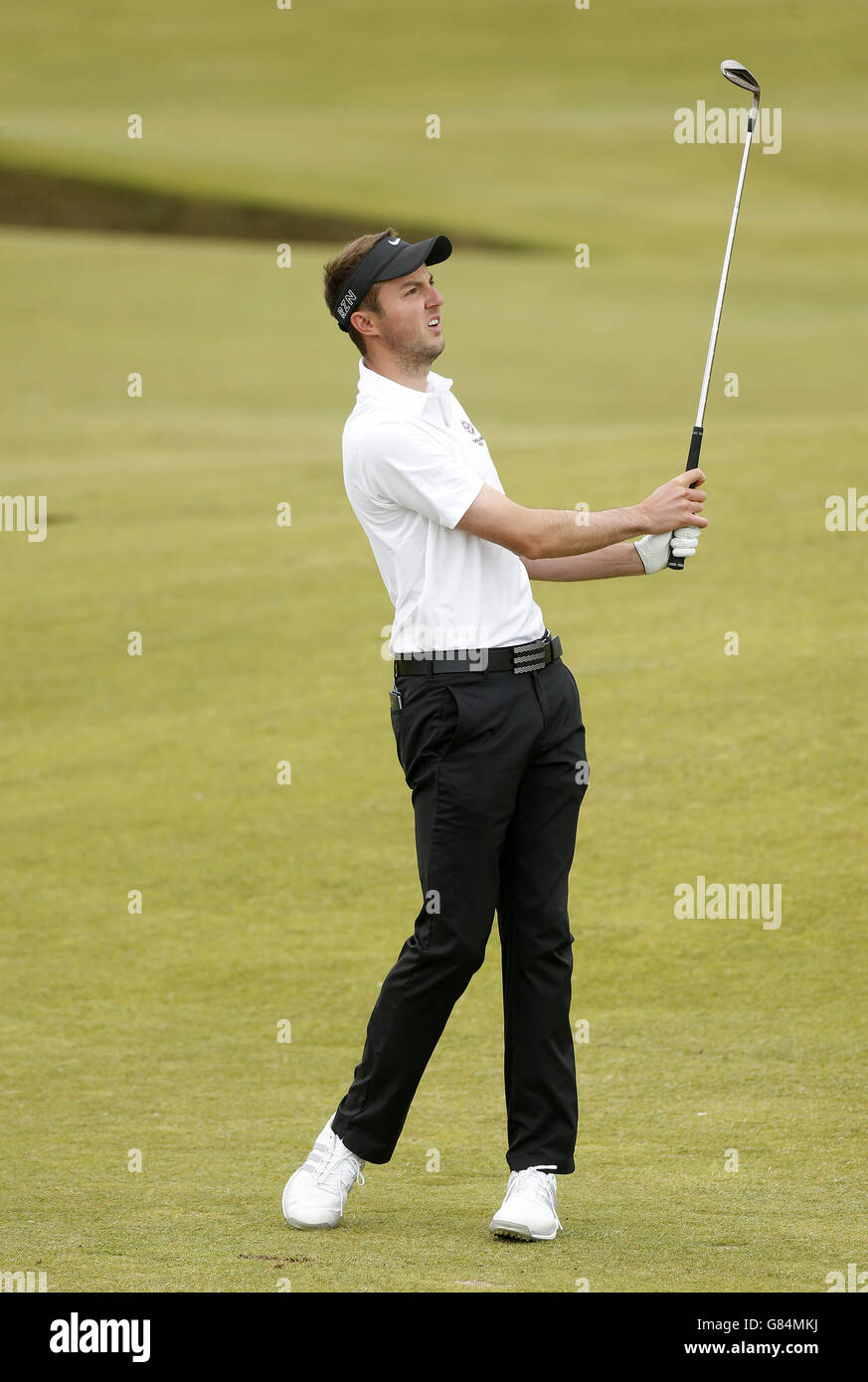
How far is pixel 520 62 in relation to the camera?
3831 centimetres

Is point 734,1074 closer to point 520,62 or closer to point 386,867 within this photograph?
point 386,867

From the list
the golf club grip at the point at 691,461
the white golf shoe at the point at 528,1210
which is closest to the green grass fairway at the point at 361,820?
the white golf shoe at the point at 528,1210

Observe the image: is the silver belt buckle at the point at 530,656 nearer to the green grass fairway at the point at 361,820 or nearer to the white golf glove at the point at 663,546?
the white golf glove at the point at 663,546

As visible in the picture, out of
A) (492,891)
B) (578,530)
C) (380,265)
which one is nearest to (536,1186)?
(492,891)

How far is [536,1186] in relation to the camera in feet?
12.1

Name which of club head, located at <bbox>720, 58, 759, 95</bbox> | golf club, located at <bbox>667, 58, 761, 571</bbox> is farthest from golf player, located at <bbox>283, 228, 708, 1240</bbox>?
club head, located at <bbox>720, 58, 759, 95</bbox>

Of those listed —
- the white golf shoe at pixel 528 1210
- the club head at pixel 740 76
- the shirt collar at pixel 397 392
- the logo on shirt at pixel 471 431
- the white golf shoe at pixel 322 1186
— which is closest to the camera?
the white golf shoe at pixel 528 1210

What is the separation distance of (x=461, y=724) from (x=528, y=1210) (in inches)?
38.4

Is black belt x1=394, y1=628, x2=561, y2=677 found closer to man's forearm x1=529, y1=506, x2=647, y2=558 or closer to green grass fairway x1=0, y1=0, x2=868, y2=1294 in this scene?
man's forearm x1=529, y1=506, x2=647, y2=558

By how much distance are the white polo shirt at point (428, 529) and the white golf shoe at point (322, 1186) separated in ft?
3.47

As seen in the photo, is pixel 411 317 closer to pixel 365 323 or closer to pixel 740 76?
pixel 365 323

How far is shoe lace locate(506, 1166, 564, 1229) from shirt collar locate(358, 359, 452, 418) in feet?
5.17

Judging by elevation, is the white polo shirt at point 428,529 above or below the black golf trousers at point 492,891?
above

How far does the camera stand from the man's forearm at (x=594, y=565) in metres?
4.00
